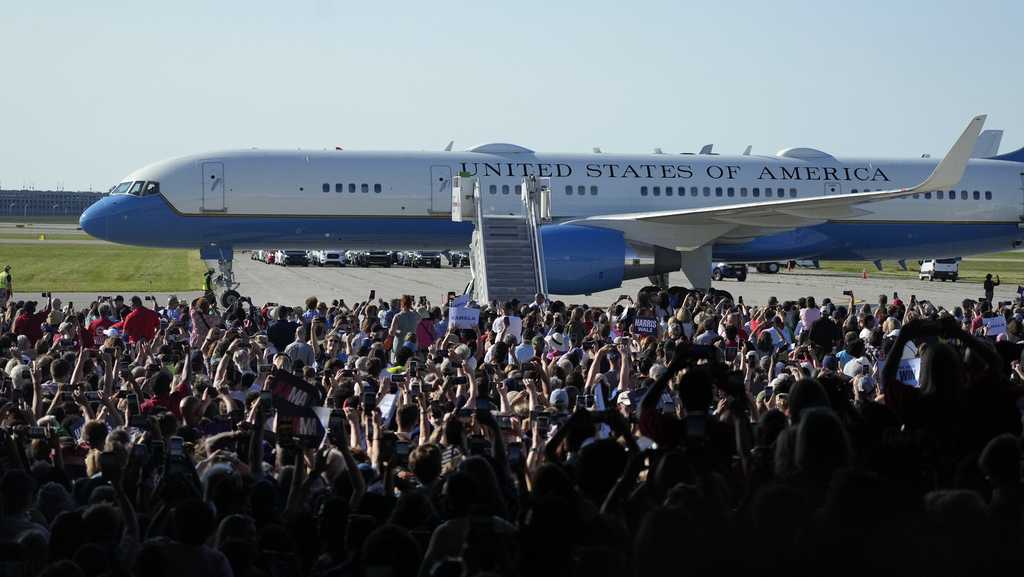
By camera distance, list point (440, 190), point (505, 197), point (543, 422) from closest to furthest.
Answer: point (543, 422) → point (440, 190) → point (505, 197)

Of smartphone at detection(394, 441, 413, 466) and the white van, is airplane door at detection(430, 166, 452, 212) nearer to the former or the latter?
smartphone at detection(394, 441, 413, 466)

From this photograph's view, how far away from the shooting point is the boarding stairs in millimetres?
29031

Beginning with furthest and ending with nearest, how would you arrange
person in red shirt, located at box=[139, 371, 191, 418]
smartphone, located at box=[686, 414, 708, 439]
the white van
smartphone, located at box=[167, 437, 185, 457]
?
the white van
person in red shirt, located at box=[139, 371, 191, 418]
smartphone, located at box=[167, 437, 185, 457]
smartphone, located at box=[686, 414, 708, 439]

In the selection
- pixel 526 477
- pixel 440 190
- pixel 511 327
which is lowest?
pixel 526 477

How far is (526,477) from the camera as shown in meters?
8.25

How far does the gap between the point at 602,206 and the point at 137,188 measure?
1149 cm

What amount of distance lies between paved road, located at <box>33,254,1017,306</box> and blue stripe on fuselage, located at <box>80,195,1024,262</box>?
357cm

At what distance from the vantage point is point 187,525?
559 cm

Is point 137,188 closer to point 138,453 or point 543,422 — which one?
point 543,422

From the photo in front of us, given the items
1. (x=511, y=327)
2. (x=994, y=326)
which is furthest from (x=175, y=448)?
(x=994, y=326)

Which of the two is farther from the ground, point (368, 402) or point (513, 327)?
point (368, 402)

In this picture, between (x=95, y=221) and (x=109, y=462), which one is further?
(x=95, y=221)

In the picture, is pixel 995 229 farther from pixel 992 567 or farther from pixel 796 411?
pixel 992 567

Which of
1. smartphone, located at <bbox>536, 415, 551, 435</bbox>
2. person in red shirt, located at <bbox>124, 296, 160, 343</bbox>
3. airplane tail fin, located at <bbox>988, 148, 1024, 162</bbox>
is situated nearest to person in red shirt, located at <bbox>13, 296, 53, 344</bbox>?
person in red shirt, located at <bbox>124, 296, 160, 343</bbox>
